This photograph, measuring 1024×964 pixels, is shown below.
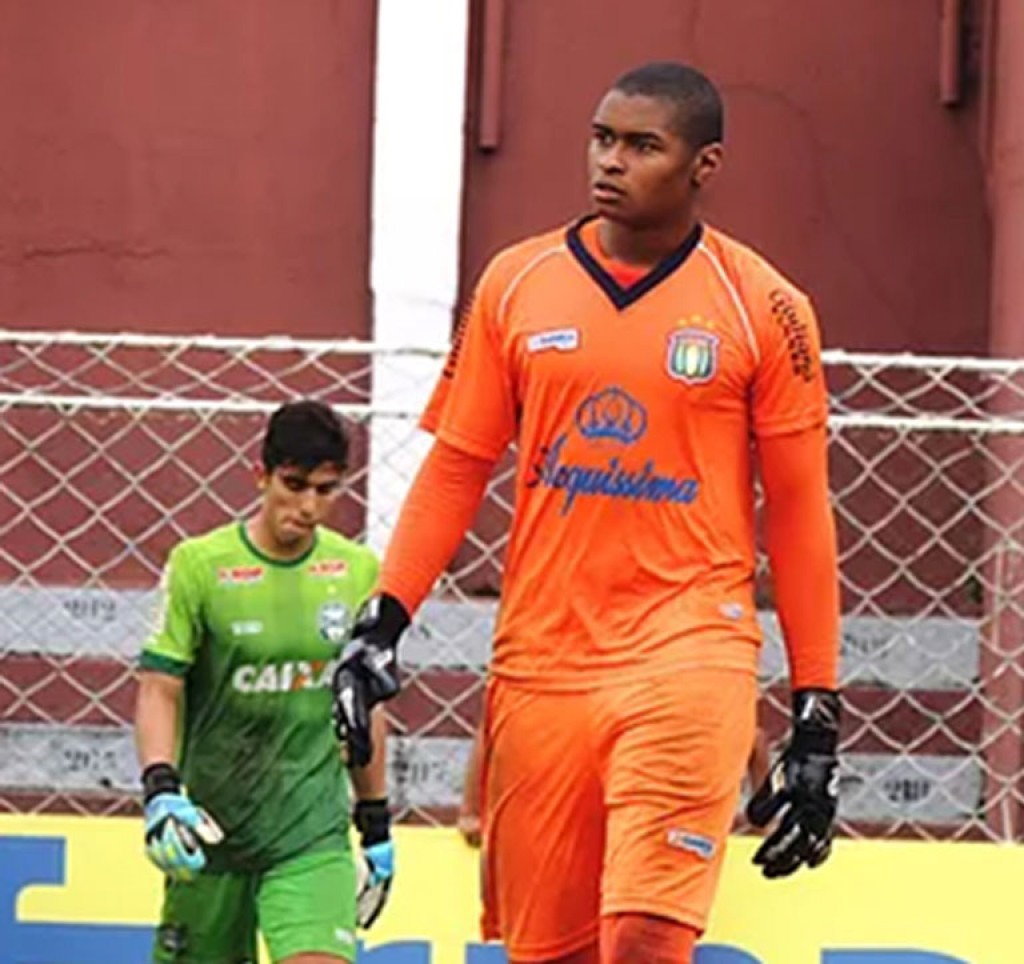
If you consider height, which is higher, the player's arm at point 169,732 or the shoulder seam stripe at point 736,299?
the shoulder seam stripe at point 736,299

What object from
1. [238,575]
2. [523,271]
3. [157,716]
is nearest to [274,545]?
[238,575]

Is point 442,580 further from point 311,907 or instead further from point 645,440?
point 645,440

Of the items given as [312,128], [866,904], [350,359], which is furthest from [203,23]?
[866,904]

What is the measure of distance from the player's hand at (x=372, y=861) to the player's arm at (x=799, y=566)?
1891 mm

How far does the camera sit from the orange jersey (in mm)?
5484

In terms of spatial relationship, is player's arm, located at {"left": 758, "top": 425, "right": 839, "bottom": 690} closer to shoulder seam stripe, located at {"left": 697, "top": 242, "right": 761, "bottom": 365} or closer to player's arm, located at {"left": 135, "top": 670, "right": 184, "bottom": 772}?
shoulder seam stripe, located at {"left": 697, "top": 242, "right": 761, "bottom": 365}

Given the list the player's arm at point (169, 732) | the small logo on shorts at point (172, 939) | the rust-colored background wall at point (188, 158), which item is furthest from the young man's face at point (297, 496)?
the rust-colored background wall at point (188, 158)

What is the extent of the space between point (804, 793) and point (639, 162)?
3.79ft

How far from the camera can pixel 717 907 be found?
7.45 metres

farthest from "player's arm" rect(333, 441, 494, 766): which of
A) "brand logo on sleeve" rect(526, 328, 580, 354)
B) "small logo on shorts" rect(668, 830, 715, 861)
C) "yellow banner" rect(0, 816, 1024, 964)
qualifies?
"yellow banner" rect(0, 816, 1024, 964)

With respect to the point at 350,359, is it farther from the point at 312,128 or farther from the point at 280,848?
the point at 280,848

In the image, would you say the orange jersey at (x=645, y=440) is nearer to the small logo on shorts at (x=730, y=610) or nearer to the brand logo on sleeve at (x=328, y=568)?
the small logo on shorts at (x=730, y=610)

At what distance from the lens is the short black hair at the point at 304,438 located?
7.27 meters

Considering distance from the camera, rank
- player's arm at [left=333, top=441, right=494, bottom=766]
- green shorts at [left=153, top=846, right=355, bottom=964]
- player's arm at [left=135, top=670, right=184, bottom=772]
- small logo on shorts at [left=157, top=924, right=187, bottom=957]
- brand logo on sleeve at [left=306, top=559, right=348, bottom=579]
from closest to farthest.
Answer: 1. player's arm at [left=333, top=441, right=494, bottom=766]
2. player's arm at [left=135, top=670, right=184, bottom=772]
3. green shorts at [left=153, top=846, right=355, bottom=964]
4. small logo on shorts at [left=157, top=924, right=187, bottom=957]
5. brand logo on sleeve at [left=306, top=559, right=348, bottom=579]
